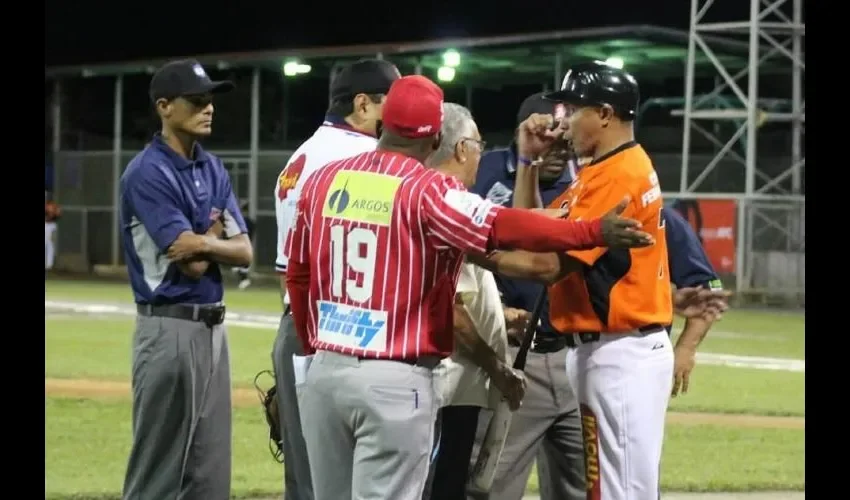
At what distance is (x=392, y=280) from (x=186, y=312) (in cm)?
176

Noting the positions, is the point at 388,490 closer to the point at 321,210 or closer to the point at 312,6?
the point at 321,210

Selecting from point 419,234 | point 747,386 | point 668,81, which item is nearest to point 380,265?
point 419,234

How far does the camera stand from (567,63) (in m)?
32.8

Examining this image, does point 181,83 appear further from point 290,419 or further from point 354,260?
point 354,260

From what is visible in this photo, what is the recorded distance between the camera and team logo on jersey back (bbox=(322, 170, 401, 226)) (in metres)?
4.52

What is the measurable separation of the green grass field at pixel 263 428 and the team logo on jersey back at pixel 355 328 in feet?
12.0

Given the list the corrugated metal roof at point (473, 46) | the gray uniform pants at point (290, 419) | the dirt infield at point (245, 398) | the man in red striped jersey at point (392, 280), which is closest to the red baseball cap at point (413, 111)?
the man in red striped jersey at point (392, 280)

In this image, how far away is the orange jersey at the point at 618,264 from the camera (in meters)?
4.91

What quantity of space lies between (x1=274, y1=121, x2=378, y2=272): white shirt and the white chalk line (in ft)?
20.8

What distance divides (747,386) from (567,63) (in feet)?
65.4

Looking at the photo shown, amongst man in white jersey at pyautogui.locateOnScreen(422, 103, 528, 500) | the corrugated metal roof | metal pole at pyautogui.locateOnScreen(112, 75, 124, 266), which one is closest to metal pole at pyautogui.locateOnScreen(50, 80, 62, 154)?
the corrugated metal roof

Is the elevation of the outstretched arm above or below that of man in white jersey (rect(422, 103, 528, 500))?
above

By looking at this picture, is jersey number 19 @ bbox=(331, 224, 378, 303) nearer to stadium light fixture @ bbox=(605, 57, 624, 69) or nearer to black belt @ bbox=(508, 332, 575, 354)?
stadium light fixture @ bbox=(605, 57, 624, 69)

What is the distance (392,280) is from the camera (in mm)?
4523
